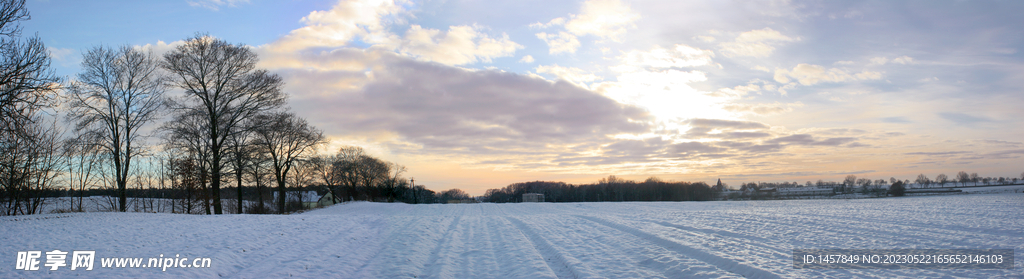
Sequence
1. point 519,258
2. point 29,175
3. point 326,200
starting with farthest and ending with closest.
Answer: point 326,200, point 29,175, point 519,258

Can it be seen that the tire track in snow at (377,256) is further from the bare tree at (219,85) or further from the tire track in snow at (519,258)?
the bare tree at (219,85)

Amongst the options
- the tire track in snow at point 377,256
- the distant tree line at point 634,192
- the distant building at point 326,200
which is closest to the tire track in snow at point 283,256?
the tire track in snow at point 377,256

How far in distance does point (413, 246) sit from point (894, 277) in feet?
33.0

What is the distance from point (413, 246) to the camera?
11773mm

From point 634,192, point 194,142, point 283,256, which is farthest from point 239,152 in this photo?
point 634,192

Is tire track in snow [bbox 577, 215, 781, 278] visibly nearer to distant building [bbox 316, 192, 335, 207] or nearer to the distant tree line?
distant building [bbox 316, 192, 335, 207]

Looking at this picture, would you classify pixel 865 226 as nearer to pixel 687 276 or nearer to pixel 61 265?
pixel 687 276

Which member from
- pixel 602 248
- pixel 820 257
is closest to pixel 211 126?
pixel 602 248

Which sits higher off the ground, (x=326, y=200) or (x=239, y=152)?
(x=239, y=152)

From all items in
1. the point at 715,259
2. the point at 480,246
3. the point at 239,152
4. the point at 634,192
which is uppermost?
the point at 239,152

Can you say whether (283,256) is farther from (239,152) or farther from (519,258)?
(239,152)

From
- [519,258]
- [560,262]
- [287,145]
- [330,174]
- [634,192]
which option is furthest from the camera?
[634,192]

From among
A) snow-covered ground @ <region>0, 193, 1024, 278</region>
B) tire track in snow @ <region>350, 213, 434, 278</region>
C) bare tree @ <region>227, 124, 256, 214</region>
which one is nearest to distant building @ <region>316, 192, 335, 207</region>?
bare tree @ <region>227, 124, 256, 214</region>

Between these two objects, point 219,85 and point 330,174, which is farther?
point 330,174
